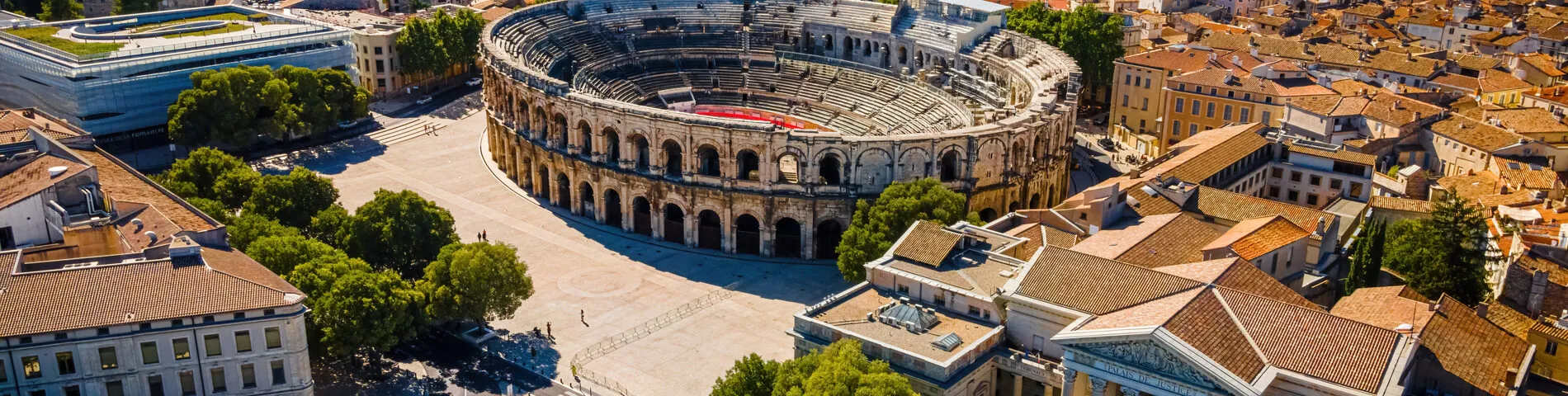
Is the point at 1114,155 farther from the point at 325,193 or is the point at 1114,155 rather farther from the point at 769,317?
the point at 325,193

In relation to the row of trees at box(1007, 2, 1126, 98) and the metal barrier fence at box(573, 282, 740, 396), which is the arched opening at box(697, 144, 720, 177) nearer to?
the metal barrier fence at box(573, 282, 740, 396)

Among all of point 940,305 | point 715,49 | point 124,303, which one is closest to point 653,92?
point 715,49

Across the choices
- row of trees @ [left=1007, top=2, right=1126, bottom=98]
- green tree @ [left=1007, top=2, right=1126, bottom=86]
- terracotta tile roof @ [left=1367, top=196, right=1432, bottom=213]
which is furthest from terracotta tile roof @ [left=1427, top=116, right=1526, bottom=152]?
green tree @ [left=1007, top=2, right=1126, bottom=86]

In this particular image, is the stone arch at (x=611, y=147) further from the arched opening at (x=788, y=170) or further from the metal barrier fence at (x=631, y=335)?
the metal barrier fence at (x=631, y=335)

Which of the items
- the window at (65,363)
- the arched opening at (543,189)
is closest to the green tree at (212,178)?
the arched opening at (543,189)

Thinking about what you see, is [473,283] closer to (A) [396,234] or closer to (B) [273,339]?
(A) [396,234]

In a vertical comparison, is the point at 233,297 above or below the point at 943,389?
above

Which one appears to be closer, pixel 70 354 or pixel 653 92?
pixel 70 354

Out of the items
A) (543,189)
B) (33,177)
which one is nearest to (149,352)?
(33,177)
